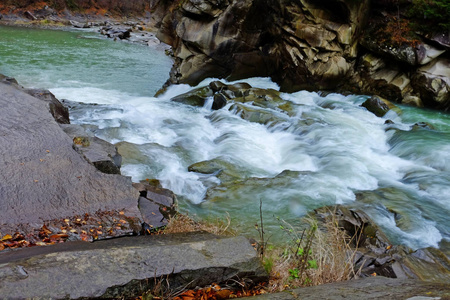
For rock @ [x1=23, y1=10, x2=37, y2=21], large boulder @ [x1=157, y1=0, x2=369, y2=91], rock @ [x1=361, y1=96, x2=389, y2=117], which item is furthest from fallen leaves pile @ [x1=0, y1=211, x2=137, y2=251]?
rock @ [x1=23, y1=10, x2=37, y2=21]

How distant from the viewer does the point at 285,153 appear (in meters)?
9.95

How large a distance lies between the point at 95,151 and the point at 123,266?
11.7ft

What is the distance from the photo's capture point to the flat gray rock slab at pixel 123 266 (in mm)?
2400

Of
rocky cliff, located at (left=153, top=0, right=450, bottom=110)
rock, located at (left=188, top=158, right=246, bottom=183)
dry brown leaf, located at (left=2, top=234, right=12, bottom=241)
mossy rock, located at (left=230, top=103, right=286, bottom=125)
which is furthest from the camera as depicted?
rocky cliff, located at (left=153, top=0, right=450, bottom=110)

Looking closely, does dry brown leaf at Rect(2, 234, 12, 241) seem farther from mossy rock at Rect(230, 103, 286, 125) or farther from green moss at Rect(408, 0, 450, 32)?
green moss at Rect(408, 0, 450, 32)

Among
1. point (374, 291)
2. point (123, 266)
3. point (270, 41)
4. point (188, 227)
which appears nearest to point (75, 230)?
point (188, 227)

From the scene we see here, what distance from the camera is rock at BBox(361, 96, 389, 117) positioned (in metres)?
13.0

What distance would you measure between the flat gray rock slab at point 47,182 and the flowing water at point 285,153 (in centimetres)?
201

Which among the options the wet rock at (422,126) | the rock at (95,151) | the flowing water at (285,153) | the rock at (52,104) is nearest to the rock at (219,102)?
the flowing water at (285,153)

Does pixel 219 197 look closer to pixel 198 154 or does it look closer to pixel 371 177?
pixel 198 154

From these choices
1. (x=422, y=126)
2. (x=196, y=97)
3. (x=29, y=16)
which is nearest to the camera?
(x=422, y=126)

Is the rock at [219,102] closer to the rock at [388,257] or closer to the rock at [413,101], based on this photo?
the rock at [413,101]

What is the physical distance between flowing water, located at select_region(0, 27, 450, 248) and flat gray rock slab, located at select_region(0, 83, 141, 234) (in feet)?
6.61

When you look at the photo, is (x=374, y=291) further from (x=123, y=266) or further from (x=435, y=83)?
(x=435, y=83)
